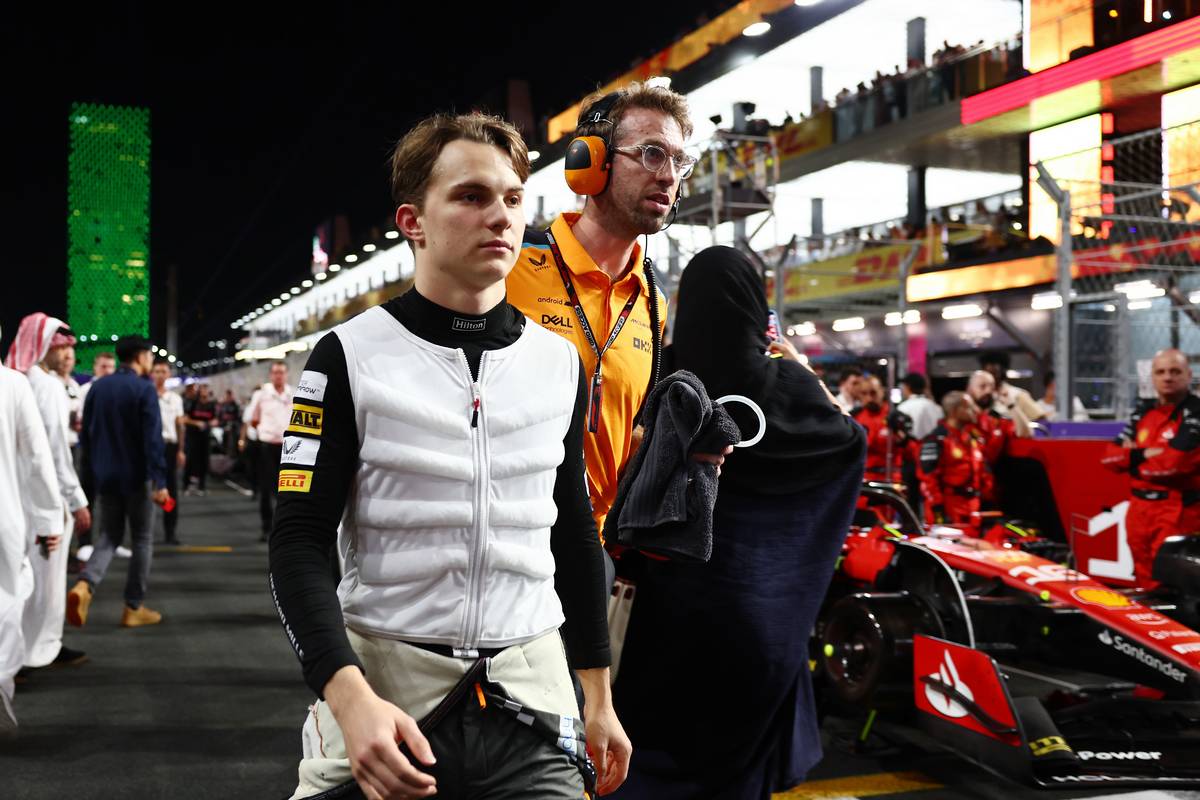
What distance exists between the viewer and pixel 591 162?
275cm

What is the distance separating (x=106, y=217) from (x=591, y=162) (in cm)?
10952

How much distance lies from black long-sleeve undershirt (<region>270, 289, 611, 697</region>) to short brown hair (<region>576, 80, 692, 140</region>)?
1.05 m

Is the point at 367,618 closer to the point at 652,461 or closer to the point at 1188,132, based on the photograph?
the point at 652,461

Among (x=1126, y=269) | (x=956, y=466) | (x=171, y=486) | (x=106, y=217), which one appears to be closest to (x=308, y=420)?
(x=956, y=466)

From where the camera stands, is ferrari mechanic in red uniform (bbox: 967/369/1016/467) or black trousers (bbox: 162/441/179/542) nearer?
ferrari mechanic in red uniform (bbox: 967/369/1016/467)

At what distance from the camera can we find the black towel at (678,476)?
2.47 meters

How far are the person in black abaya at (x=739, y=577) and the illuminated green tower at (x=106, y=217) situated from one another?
4127 inches

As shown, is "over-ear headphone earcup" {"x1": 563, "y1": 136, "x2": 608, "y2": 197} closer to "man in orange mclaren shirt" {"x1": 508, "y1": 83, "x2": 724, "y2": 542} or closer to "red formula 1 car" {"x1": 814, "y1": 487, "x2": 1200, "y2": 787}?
"man in orange mclaren shirt" {"x1": 508, "y1": 83, "x2": 724, "y2": 542}

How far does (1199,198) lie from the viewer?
8031 millimetres

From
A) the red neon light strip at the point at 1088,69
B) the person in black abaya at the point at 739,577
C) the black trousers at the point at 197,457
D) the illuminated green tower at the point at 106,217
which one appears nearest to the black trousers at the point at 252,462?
the black trousers at the point at 197,457

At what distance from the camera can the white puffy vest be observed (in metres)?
1.68

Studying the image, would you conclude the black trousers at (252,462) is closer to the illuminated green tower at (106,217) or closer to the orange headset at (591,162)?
the orange headset at (591,162)

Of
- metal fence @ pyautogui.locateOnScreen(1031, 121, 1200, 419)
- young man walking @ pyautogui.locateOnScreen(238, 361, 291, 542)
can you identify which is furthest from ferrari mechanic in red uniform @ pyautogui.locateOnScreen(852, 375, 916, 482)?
young man walking @ pyautogui.locateOnScreen(238, 361, 291, 542)

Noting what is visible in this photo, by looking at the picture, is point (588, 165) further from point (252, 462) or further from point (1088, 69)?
point (1088, 69)
